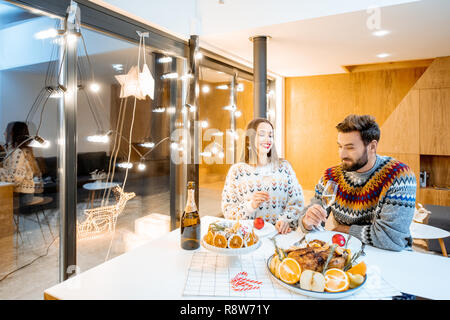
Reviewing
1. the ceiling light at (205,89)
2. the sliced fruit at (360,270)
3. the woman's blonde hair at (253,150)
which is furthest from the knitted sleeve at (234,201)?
the ceiling light at (205,89)

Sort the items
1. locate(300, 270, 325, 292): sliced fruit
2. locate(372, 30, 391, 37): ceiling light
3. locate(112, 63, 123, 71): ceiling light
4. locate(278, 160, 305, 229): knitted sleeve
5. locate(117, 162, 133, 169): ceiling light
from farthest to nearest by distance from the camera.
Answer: locate(372, 30, 391, 37): ceiling light, locate(117, 162, 133, 169): ceiling light, locate(112, 63, 123, 71): ceiling light, locate(278, 160, 305, 229): knitted sleeve, locate(300, 270, 325, 292): sliced fruit

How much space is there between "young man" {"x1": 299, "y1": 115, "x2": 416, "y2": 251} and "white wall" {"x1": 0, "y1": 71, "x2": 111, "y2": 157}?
1642mm

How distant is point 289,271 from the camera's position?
87 centimetres

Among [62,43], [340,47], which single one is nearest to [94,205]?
[62,43]

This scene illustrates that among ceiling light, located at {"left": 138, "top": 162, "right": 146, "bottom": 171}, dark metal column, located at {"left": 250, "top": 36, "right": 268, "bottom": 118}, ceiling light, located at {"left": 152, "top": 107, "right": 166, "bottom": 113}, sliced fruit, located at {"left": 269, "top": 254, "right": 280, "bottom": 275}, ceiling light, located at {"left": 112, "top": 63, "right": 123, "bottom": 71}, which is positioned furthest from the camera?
dark metal column, located at {"left": 250, "top": 36, "right": 268, "bottom": 118}

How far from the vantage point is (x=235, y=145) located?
440 centimetres

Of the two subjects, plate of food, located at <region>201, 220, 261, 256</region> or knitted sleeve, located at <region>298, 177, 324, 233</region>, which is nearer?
plate of food, located at <region>201, 220, 261, 256</region>

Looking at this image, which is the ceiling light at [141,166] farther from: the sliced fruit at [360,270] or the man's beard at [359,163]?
the sliced fruit at [360,270]

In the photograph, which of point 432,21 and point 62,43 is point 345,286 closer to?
point 62,43

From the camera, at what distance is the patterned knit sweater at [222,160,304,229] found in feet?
6.01

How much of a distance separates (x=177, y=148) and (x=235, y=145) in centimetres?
136

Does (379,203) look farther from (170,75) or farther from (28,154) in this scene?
(170,75)

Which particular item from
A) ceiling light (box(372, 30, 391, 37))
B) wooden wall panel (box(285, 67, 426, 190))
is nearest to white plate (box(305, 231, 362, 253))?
ceiling light (box(372, 30, 391, 37))

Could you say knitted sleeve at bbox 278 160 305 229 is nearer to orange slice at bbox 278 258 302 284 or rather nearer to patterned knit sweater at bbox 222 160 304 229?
patterned knit sweater at bbox 222 160 304 229
